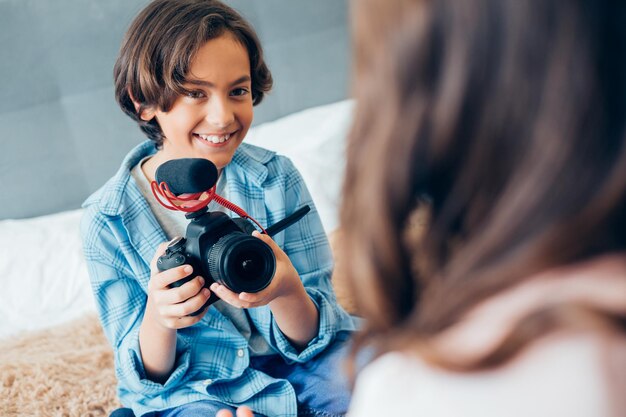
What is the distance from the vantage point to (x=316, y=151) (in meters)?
1.53

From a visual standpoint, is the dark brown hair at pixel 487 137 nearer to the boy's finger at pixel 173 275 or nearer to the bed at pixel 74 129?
the boy's finger at pixel 173 275

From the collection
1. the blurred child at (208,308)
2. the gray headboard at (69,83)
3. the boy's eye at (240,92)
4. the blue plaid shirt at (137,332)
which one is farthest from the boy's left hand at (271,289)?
the gray headboard at (69,83)

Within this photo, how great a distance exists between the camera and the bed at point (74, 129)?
1.37 metres

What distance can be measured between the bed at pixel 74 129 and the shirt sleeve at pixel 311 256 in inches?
9.0

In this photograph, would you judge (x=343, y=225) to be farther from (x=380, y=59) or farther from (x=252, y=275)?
(x=252, y=275)

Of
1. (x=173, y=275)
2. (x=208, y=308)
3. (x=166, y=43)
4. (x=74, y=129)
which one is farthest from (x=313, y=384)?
(x=74, y=129)

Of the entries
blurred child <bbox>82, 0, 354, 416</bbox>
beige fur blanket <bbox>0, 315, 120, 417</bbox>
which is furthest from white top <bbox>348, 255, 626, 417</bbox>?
beige fur blanket <bbox>0, 315, 120, 417</bbox>

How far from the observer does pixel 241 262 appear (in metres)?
0.74

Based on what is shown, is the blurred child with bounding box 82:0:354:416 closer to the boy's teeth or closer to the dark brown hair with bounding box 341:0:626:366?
the boy's teeth

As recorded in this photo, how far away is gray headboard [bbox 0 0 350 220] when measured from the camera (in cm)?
158

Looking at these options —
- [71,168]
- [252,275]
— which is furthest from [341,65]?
[252,275]

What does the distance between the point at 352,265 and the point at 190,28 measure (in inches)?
22.5

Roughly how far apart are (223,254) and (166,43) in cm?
36

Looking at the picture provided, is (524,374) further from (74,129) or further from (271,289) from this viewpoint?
(74,129)
